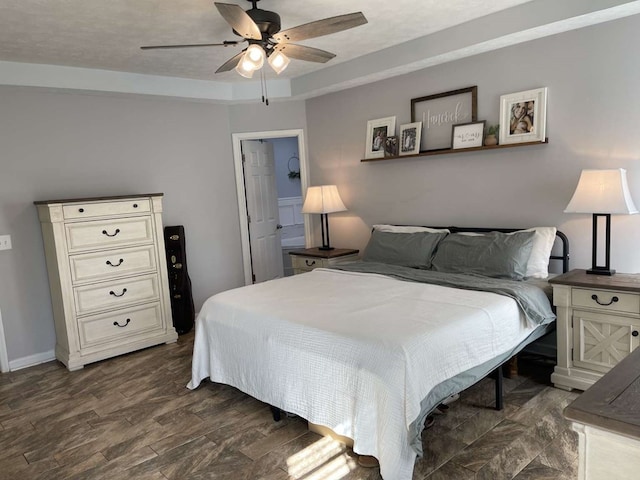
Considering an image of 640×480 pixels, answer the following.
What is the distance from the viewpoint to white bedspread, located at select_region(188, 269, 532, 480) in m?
2.12

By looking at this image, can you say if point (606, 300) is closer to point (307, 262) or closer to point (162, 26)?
point (307, 262)

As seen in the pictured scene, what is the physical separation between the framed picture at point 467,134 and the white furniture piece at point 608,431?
119 inches

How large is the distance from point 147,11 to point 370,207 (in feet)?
8.99

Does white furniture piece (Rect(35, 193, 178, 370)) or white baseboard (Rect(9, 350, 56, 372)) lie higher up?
white furniture piece (Rect(35, 193, 178, 370))

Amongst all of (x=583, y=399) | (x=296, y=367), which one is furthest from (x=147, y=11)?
(x=583, y=399)

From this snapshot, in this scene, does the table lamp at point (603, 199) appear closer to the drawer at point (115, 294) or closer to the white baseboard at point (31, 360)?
the drawer at point (115, 294)

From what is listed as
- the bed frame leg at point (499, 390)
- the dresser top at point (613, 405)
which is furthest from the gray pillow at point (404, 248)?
the dresser top at point (613, 405)

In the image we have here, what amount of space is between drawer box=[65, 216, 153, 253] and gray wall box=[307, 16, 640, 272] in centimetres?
208

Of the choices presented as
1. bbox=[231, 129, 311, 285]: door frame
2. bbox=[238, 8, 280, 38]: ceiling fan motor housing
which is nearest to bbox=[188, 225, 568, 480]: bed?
bbox=[238, 8, 280, 38]: ceiling fan motor housing

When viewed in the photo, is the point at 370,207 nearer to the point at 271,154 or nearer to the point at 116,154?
the point at 271,154

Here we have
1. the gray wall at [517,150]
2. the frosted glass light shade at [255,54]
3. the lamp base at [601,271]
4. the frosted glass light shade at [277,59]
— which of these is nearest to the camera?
the frosted glass light shade at [255,54]

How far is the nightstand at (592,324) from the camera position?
109 inches

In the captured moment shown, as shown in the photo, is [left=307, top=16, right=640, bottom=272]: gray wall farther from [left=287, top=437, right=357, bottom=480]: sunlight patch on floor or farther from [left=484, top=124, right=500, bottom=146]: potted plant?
[left=287, top=437, right=357, bottom=480]: sunlight patch on floor

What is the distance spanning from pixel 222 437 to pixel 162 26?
265 centimetres
